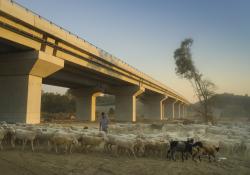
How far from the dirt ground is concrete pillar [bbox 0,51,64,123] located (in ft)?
47.2

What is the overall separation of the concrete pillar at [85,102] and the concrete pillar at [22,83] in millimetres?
22357

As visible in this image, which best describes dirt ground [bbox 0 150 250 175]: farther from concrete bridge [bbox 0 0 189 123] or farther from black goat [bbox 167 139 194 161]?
concrete bridge [bbox 0 0 189 123]

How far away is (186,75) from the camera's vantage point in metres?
49.8

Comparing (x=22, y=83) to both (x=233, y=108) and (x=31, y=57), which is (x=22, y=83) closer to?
(x=31, y=57)

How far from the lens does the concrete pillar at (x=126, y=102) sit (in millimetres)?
52500

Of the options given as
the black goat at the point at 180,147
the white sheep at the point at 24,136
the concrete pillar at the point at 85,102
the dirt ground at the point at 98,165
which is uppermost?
the concrete pillar at the point at 85,102

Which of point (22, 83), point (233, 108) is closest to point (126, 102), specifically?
point (22, 83)

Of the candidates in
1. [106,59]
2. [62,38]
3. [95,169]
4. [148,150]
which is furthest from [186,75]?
[95,169]

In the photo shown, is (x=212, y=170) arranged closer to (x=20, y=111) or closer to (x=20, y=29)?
(x=20, y=29)

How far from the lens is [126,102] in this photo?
53.2 meters

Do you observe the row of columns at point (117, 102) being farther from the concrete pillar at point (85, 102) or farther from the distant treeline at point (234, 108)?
the distant treeline at point (234, 108)

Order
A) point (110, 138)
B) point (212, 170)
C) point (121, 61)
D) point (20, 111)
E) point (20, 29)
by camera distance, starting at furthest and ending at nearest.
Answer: point (121, 61)
point (20, 111)
point (20, 29)
point (110, 138)
point (212, 170)

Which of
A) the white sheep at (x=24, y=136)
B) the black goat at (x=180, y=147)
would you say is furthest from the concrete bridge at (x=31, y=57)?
the black goat at (x=180, y=147)

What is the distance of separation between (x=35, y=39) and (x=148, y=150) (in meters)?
15.2
